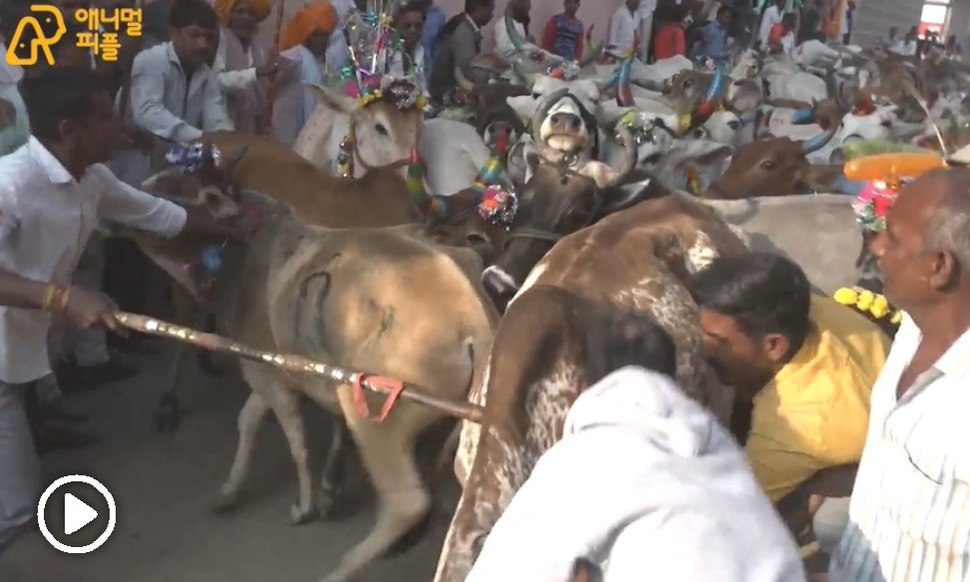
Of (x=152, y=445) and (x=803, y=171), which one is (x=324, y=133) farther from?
(x=803, y=171)

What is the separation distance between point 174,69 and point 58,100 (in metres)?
2.28

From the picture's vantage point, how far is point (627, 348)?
1787 millimetres

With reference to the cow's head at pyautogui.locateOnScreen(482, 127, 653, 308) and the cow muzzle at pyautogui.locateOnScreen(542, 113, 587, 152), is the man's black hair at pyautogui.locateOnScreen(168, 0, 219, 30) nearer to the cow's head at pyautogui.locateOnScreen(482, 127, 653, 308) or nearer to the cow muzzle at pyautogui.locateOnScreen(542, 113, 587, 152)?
the cow muzzle at pyautogui.locateOnScreen(542, 113, 587, 152)

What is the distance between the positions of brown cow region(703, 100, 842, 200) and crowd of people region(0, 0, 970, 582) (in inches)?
80.4

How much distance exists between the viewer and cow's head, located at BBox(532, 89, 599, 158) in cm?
402

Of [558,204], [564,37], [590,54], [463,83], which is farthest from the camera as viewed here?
[564,37]

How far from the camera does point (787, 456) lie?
2365 millimetres

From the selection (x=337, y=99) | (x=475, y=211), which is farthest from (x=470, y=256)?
(x=337, y=99)

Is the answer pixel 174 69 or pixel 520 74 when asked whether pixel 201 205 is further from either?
pixel 520 74

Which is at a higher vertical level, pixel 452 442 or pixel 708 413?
pixel 708 413

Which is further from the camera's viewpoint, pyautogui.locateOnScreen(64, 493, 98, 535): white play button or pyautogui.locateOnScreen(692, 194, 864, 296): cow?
pyautogui.locateOnScreen(692, 194, 864, 296): cow

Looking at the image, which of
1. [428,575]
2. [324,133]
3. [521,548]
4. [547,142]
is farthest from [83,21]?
[521,548]

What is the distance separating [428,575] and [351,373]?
143 centimetres

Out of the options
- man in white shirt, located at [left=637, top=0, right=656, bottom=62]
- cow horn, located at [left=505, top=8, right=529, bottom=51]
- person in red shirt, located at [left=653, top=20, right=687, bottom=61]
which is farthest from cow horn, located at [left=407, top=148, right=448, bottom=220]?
man in white shirt, located at [left=637, top=0, right=656, bottom=62]
